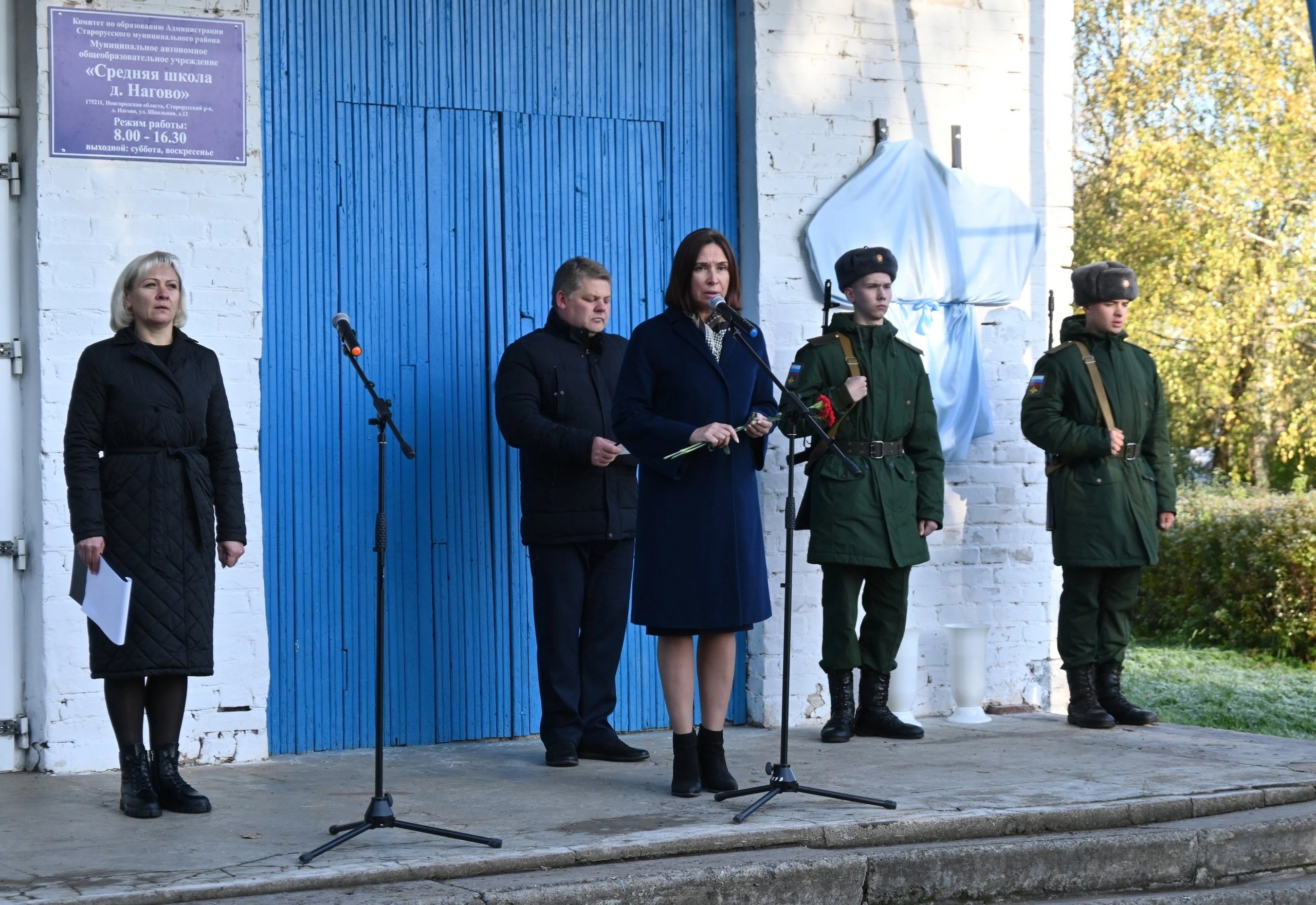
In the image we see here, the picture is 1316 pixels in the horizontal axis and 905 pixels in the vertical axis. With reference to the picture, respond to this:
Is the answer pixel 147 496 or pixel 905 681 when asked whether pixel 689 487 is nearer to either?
pixel 147 496

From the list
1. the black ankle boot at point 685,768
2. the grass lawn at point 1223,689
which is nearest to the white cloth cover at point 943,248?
the grass lawn at point 1223,689

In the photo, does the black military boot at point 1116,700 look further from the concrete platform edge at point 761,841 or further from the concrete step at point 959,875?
the concrete step at point 959,875

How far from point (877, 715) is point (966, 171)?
8.41ft

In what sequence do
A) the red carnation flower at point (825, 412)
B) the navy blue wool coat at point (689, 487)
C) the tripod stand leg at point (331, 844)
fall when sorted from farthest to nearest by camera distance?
the red carnation flower at point (825, 412)
the navy blue wool coat at point (689, 487)
the tripod stand leg at point (331, 844)

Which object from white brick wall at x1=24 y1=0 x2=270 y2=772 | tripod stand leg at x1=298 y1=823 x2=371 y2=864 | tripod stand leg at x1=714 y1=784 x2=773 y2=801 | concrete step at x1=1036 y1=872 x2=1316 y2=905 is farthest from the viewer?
white brick wall at x1=24 y1=0 x2=270 y2=772

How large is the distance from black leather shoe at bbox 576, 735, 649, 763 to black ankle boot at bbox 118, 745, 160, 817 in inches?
66.3

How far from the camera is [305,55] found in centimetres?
653

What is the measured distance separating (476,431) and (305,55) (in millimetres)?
1628

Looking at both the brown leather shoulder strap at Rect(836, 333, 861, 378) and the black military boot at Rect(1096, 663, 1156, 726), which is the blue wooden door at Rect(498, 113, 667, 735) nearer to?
the brown leather shoulder strap at Rect(836, 333, 861, 378)

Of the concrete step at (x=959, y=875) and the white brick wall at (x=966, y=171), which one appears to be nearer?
the concrete step at (x=959, y=875)

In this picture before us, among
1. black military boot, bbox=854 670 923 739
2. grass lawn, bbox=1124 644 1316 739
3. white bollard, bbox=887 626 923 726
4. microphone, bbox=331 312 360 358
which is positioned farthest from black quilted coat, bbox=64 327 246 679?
grass lawn, bbox=1124 644 1316 739

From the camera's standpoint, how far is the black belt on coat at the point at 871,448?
21.9 feet

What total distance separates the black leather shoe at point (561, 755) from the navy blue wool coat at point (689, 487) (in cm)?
98

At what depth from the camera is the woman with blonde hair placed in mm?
5199
